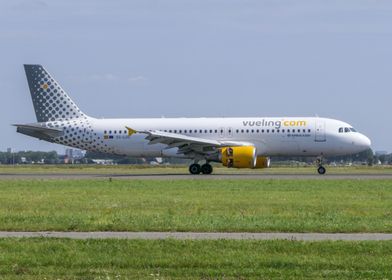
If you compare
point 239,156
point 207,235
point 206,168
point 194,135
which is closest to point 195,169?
point 206,168

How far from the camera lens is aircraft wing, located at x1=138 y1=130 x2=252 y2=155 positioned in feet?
166

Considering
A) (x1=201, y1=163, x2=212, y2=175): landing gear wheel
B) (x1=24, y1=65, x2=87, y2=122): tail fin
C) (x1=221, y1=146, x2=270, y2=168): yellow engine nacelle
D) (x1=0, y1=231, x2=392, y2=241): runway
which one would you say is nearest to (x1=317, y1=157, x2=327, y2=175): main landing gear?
(x1=221, y1=146, x2=270, y2=168): yellow engine nacelle

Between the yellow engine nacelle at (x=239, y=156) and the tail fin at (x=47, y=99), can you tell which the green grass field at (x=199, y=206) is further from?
the tail fin at (x=47, y=99)

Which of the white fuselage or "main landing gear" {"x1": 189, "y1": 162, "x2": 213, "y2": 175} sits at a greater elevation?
the white fuselage

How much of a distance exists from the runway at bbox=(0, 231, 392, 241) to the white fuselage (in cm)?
3297

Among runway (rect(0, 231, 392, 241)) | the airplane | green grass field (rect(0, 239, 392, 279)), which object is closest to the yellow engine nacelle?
the airplane

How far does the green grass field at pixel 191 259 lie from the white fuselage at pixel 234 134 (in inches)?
1390

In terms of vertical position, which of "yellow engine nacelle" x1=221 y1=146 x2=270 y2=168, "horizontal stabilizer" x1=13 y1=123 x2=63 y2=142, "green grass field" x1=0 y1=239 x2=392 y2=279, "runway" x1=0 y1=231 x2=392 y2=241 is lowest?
"green grass field" x1=0 y1=239 x2=392 y2=279

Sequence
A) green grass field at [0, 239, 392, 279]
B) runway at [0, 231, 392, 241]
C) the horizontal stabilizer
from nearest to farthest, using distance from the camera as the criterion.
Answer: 1. green grass field at [0, 239, 392, 279]
2. runway at [0, 231, 392, 241]
3. the horizontal stabilizer

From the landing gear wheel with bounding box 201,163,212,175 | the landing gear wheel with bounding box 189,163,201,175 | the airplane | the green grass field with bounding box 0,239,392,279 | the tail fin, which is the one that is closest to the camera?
the green grass field with bounding box 0,239,392,279

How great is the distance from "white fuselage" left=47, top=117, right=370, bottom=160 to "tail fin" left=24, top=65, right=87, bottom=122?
0.85 meters

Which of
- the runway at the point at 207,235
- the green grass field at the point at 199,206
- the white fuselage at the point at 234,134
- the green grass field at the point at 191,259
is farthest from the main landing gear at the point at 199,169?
the green grass field at the point at 191,259

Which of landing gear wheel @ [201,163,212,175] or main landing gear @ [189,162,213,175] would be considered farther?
landing gear wheel @ [201,163,212,175]

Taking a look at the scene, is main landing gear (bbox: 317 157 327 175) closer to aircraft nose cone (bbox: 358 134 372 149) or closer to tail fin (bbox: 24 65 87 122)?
aircraft nose cone (bbox: 358 134 372 149)
